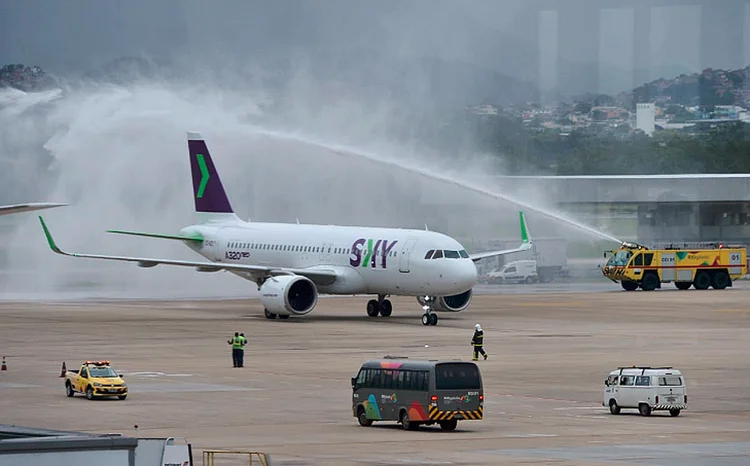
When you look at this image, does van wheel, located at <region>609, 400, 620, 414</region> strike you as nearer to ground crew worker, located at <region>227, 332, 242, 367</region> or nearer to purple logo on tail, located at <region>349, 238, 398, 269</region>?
ground crew worker, located at <region>227, 332, 242, 367</region>

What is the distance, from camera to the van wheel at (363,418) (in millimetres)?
30219

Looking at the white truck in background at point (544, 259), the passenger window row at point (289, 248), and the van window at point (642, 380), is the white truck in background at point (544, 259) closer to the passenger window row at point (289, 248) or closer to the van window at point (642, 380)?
the passenger window row at point (289, 248)

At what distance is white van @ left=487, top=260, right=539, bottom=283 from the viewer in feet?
303

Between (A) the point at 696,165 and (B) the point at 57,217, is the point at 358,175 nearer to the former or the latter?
(B) the point at 57,217

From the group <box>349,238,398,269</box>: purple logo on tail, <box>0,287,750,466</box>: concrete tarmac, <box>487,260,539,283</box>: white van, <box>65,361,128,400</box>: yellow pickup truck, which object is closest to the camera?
<box>0,287,750,466</box>: concrete tarmac

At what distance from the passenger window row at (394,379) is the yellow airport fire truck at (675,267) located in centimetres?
5398

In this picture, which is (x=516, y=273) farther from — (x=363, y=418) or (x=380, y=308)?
(x=363, y=418)

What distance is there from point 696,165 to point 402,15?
25647 millimetres

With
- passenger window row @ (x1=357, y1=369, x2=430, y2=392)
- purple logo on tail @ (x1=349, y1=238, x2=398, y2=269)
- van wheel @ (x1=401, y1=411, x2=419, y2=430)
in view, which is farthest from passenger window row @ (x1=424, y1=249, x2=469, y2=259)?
van wheel @ (x1=401, y1=411, x2=419, y2=430)

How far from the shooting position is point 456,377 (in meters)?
29.5

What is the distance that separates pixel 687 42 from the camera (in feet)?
399

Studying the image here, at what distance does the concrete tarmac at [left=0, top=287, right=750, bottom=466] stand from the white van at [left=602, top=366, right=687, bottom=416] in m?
0.35

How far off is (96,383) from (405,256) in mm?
23915

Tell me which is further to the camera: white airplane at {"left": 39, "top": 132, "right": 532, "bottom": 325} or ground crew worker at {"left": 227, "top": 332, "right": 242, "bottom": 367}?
white airplane at {"left": 39, "top": 132, "right": 532, "bottom": 325}
